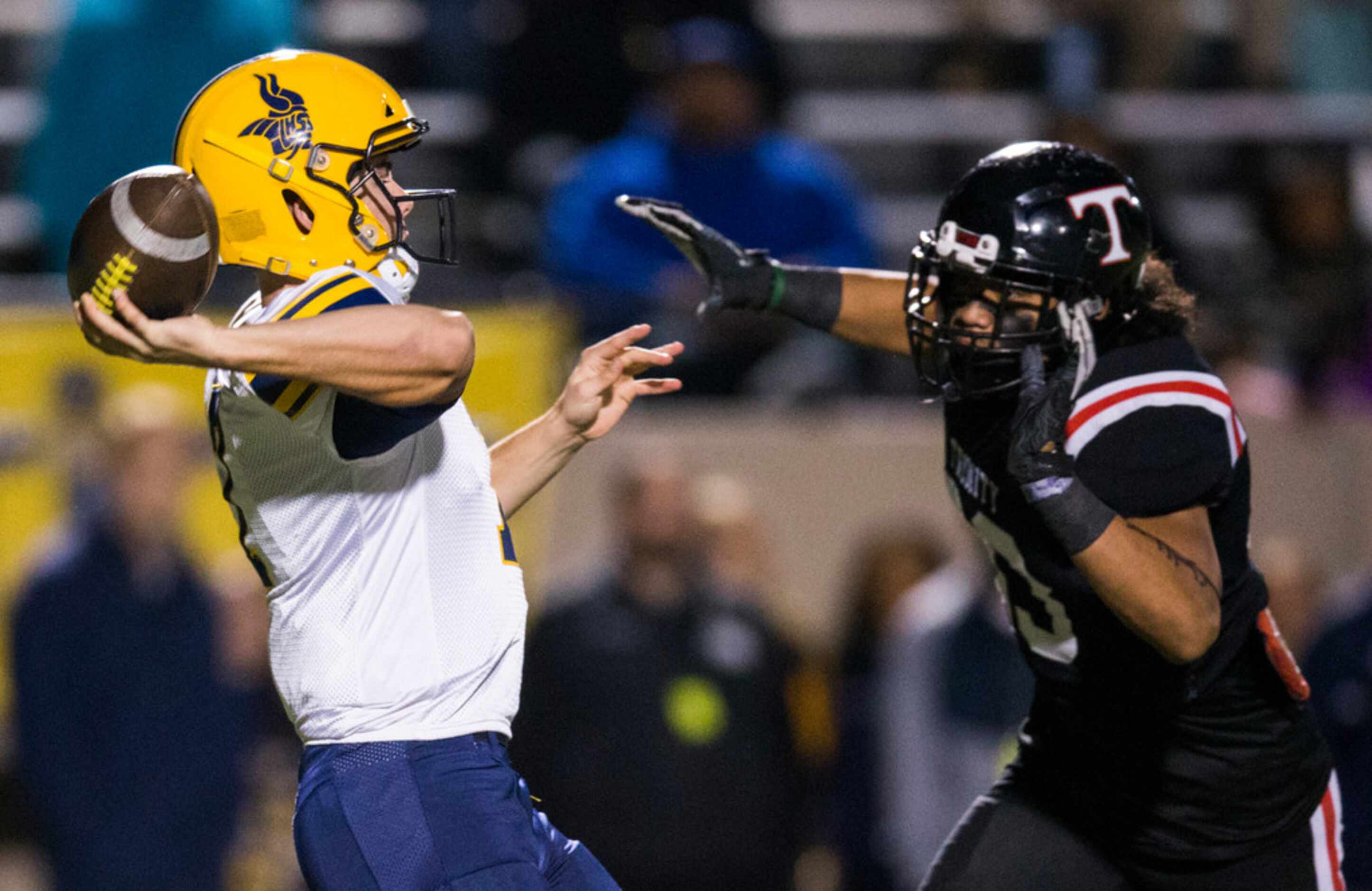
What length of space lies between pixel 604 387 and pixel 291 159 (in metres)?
0.69

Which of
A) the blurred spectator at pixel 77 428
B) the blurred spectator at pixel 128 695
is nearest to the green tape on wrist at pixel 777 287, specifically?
the blurred spectator at pixel 128 695

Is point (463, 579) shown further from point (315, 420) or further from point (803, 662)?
point (803, 662)

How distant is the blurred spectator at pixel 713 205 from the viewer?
695 cm

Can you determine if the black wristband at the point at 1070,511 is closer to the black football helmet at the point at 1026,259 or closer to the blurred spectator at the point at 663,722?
the black football helmet at the point at 1026,259

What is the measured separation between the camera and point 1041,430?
3209mm

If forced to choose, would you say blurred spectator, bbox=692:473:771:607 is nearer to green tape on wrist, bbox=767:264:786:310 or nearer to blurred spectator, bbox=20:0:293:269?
blurred spectator, bbox=20:0:293:269

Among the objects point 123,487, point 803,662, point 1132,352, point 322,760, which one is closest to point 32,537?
point 123,487

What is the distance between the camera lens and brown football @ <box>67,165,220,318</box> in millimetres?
2797

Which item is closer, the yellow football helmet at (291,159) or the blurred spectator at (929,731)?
the yellow football helmet at (291,159)

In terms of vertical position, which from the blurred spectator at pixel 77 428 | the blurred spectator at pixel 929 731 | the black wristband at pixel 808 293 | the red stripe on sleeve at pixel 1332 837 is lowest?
the blurred spectator at pixel 929 731

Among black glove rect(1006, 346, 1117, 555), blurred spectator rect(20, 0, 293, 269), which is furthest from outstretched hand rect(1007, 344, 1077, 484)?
blurred spectator rect(20, 0, 293, 269)

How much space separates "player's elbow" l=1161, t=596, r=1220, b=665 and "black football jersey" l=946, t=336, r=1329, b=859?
20 centimetres

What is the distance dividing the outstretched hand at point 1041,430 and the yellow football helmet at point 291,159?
0.98 metres

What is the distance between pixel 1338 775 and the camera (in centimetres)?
576
